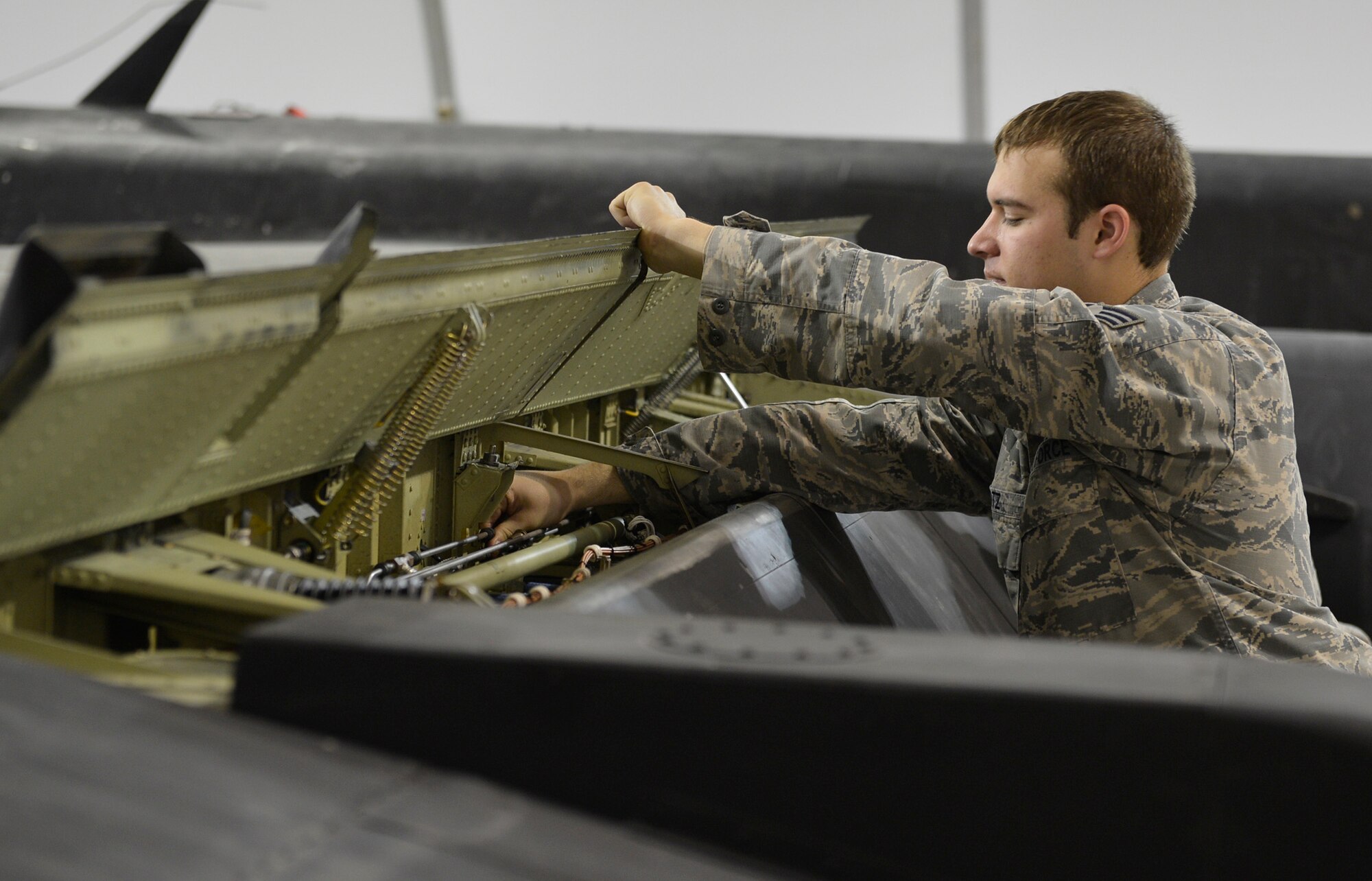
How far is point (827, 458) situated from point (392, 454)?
805 mm

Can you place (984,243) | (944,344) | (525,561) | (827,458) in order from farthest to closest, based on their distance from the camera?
(827,458), (984,243), (525,561), (944,344)

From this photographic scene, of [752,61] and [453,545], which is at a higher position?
[752,61]

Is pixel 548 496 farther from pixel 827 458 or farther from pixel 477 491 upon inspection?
pixel 827 458

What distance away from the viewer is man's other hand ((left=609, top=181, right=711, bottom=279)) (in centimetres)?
192

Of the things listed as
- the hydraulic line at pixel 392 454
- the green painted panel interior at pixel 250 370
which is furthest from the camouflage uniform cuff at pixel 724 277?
the hydraulic line at pixel 392 454

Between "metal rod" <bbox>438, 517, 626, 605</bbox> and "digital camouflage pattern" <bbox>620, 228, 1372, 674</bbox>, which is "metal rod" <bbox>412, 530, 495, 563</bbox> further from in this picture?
"digital camouflage pattern" <bbox>620, 228, 1372, 674</bbox>

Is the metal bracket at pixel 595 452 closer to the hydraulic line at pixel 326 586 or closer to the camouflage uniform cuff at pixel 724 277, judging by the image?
the camouflage uniform cuff at pixel 724 277

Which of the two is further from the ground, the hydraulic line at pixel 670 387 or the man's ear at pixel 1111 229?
the man's ear at pixel 1111 229

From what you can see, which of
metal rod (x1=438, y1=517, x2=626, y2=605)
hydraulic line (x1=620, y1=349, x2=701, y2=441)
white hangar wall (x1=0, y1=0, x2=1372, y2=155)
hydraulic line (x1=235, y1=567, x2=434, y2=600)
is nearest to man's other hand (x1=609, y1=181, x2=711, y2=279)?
metal rod (x1=438, y1=517, x2=626, y2=605)

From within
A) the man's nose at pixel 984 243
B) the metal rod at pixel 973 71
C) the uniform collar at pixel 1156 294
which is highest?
the metal rod at pixel 973 71

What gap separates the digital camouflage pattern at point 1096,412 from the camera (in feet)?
5.85

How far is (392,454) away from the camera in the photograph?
1859mm

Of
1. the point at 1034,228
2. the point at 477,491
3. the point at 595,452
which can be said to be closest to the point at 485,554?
the point at 477,491

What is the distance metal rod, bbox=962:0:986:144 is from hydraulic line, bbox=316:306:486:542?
4.23 metres
